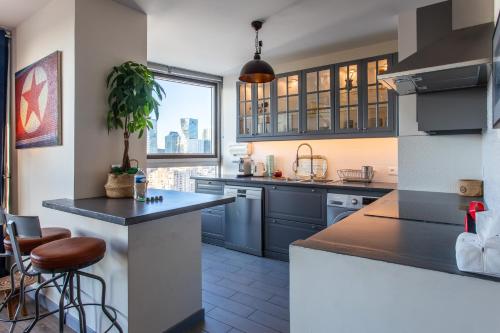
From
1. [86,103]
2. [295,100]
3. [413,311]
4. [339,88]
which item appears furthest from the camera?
[295,100]

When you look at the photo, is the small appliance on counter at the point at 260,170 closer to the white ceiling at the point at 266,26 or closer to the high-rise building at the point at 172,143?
the high-rise building at the point at 172,143

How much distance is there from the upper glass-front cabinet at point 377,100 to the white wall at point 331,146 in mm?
253

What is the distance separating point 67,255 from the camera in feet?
5.25

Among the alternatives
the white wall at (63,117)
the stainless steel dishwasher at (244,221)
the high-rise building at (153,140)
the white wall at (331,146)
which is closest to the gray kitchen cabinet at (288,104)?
the white wall at (331,146)

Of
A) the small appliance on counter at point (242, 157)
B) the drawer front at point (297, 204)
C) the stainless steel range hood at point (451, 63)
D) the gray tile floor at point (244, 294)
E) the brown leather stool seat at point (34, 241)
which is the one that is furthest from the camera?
the small appliance on counter at point (242, 157)

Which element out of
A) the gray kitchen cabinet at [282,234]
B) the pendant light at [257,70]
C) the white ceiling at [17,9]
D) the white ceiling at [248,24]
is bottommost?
the gray kitchen cabinet at [282,234]

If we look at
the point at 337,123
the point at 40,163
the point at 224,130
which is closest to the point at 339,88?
the point at 337,123

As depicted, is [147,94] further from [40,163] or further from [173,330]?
[173,330]

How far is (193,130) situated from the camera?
4637 mm

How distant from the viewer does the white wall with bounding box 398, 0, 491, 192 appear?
94.7 inches

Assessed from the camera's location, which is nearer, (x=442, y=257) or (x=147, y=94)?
(x=442, y=257)

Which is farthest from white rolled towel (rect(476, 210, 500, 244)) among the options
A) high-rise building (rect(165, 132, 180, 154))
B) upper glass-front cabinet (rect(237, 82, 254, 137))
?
high-rise building (rect(165, 132, 180, 154))

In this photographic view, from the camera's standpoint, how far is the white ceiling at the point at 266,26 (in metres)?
2.56

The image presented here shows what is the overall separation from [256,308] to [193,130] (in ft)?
9.62
